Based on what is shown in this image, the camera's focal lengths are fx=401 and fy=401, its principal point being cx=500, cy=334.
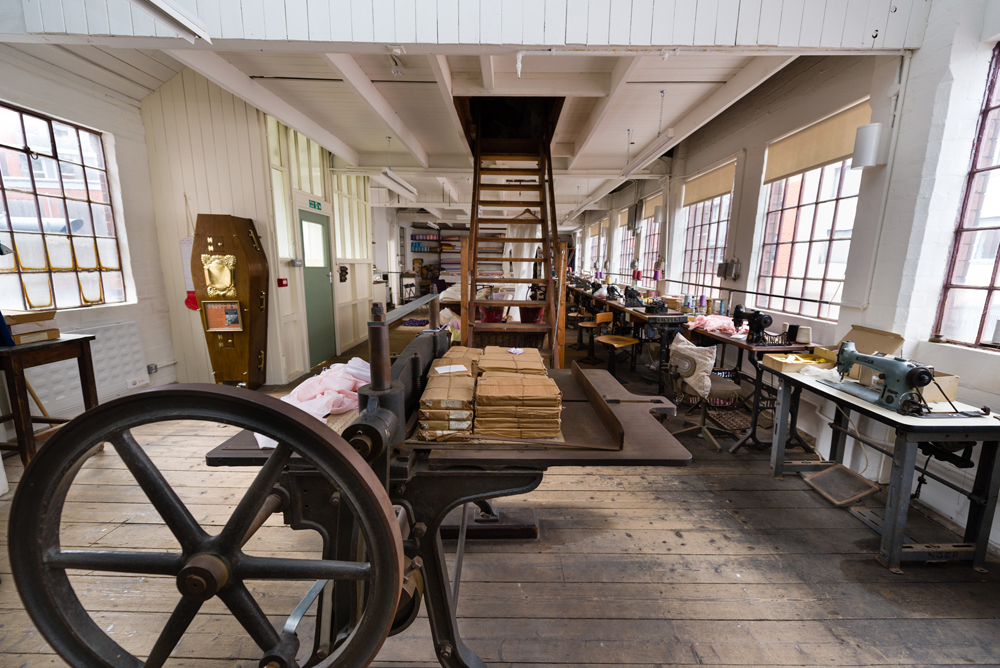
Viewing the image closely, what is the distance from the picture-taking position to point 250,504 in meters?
0.85

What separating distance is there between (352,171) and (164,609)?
5.77 m

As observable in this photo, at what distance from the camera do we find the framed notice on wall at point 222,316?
430 cm

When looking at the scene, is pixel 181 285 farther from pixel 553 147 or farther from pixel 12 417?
pixel 553 147

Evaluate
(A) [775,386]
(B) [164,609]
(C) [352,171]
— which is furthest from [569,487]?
(C) [352,171]

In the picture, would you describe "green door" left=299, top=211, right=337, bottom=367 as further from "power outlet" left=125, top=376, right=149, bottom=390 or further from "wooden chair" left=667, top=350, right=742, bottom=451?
"wooden chair" left=667, top=350, right=742, bottom=451

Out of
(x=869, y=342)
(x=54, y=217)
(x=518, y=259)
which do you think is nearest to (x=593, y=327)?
(x=518, y=259)

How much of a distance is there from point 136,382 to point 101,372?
418 mm

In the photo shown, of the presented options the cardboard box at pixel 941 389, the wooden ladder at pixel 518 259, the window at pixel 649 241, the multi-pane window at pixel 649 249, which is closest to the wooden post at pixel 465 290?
the wooden ladder at pixel 518 259

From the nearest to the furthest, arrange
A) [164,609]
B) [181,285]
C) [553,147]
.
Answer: [164,609] < [181,285] < [553,147]

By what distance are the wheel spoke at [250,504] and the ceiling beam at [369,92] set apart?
10.6 feet

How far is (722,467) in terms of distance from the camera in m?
3.16

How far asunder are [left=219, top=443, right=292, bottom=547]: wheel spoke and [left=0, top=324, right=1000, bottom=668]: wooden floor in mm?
1224

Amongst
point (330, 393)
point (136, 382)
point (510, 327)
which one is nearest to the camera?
point (330, 393)

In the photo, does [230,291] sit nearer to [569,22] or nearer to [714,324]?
[569,22]
